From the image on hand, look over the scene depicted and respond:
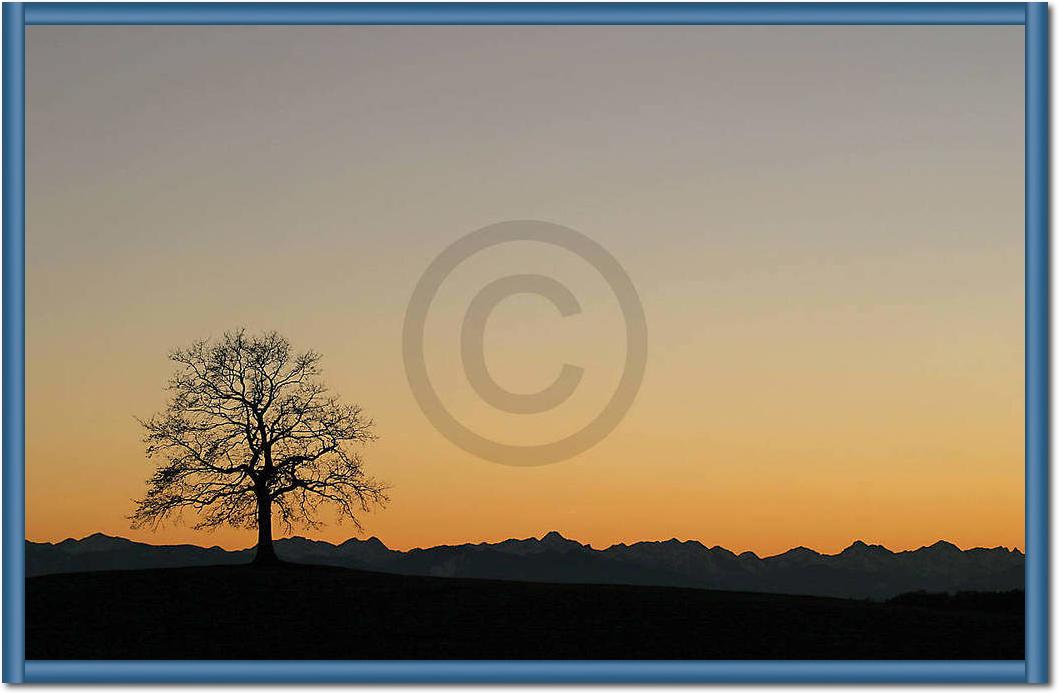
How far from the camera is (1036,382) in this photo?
1744cm

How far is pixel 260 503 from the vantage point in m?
25.4

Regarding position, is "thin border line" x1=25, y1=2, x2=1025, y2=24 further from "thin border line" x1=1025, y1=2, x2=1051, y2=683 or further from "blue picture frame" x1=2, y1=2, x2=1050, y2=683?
"thin border line" x1=1025, y1=2, x2=1051, y2=683

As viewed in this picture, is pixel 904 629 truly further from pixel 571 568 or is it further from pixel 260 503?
pixel 260 503

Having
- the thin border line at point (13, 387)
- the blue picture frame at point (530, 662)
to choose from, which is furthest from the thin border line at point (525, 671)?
the thin border line at point (13, 387)

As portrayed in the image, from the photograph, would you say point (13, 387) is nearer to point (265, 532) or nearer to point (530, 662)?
point (530, 662)

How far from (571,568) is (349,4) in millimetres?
9545

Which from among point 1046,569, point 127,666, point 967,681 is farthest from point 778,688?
point 127,666

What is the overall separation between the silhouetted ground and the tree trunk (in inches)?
59.2

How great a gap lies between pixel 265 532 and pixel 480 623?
20.5 feet

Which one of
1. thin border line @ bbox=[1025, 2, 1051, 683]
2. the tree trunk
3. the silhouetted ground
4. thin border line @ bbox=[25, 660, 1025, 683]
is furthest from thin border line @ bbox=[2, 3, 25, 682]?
thin border line @ bbox=[1025, 2, 1051, 683]

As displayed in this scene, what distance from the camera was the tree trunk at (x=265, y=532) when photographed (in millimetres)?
24719

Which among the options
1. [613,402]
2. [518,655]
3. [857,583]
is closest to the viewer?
[518,655]

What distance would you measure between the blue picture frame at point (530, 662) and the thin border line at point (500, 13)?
12 mm

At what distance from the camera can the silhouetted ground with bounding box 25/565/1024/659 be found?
1891 cm
